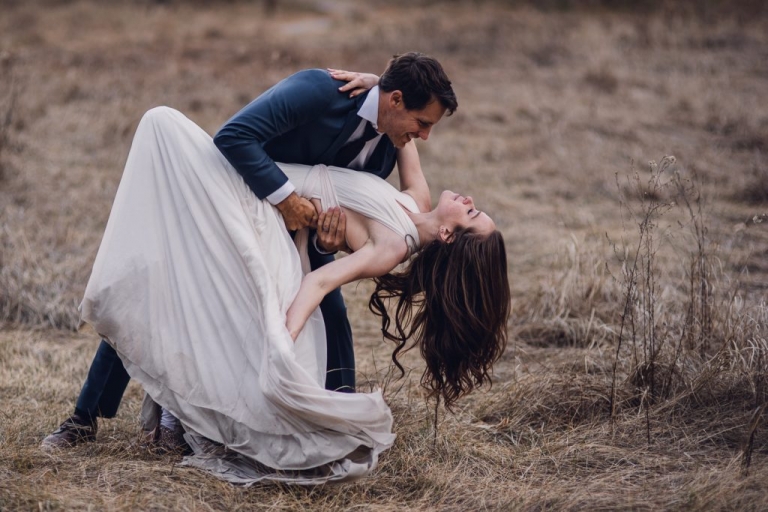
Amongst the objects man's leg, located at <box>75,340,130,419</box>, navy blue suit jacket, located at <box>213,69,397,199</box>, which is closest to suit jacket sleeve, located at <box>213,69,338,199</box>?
navy blue suit jacket, located at <box>213,69,397,199</box>

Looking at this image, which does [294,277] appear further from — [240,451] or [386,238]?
[240,451]

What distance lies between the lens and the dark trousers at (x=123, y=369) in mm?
3498

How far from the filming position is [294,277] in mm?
3215

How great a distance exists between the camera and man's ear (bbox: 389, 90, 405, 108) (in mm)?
3295

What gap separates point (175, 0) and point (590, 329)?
16.8m

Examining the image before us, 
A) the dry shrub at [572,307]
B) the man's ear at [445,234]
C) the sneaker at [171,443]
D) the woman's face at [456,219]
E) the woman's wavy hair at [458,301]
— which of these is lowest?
the sneaker at [171,443]

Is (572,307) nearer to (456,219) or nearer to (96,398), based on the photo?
(456,219)

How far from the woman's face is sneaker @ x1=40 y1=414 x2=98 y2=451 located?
1740mm

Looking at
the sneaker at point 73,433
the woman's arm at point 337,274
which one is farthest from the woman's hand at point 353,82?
the sneaker at point 73,433

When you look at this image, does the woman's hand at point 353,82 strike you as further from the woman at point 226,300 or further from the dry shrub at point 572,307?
the dry shrub at point 572,307

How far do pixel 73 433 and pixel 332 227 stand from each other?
145 cm

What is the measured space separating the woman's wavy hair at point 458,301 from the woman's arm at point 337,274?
0.22m

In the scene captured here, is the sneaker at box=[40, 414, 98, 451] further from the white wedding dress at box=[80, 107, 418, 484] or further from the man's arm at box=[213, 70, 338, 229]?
the man's arm at box=[213, 70, 338, 229]

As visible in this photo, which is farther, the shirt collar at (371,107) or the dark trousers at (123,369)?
the dark trousers at (123,369)
